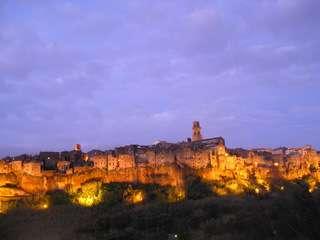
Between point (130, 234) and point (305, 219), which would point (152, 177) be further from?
point (305, 219)

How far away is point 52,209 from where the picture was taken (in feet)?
177

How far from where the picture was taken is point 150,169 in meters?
62.7

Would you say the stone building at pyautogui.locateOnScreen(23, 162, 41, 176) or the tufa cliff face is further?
the stone building at pyautogui.locateOnScreen(23, 162, 41, 176)

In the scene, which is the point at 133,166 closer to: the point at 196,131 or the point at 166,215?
the point at 166,215

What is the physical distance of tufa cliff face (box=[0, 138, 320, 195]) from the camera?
61.1 meters

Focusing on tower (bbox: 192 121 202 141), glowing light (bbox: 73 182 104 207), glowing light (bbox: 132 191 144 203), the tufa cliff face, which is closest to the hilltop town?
the tufa cliff face

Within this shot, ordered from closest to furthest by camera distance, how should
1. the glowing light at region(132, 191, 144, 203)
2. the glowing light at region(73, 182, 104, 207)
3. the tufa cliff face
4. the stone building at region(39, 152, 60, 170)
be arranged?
the glowing light at region(132, 191, 144, 203) < the glowing light at region(73, 182, 104, 207) < the tufa cliff face < the stone building at region(39, 152, 60, 170)

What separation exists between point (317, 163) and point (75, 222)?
4110 cm

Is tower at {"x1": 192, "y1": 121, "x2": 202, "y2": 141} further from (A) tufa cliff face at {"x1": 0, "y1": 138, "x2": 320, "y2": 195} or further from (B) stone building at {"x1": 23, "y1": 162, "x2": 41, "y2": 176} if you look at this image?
(B) stone building at {"x1": 23, "y1": 162, "x2": 41, "y2": 176}

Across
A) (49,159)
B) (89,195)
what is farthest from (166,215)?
(49,159)

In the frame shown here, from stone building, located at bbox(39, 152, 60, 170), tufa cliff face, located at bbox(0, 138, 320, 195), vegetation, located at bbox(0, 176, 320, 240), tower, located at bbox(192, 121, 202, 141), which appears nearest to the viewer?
vegetation, located at bbox(0, 176, 320, 240)

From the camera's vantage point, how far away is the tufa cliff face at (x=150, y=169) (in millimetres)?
61094

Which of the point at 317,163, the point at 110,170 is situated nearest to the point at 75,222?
the point at 110,170

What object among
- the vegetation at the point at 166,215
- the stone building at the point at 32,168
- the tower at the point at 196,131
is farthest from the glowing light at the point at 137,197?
the tower at the point at 196,131
